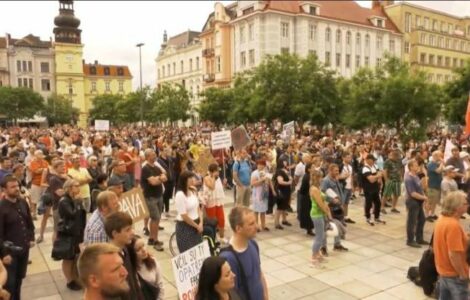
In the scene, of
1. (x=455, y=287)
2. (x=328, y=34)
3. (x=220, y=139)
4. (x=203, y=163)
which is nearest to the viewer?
(x=455, y=287)

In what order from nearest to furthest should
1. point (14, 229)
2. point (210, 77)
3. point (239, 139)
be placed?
point (14, 229) < point (239, 139) < point (210, 77)

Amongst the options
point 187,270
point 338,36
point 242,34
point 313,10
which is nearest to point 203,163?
point 187,270

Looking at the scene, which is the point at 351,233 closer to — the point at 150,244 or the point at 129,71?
the point at 150,244

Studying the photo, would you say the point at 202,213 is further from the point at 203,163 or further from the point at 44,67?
the point at 44,67

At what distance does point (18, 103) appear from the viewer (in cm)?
6462

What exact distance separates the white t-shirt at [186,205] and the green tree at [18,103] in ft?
216

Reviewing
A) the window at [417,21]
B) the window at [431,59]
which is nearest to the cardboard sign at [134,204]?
the window at [417,21]

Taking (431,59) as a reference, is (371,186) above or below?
below

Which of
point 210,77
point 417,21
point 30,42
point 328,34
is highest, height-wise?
point 30,42

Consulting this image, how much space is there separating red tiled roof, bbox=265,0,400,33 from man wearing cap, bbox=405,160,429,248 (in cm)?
4500

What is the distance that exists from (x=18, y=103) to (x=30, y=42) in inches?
1105

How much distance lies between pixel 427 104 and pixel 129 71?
9621cm

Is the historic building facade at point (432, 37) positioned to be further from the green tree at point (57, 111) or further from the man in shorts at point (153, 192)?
the man in shorts at point (153, 192)

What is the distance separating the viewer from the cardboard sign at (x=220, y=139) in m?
12.8
